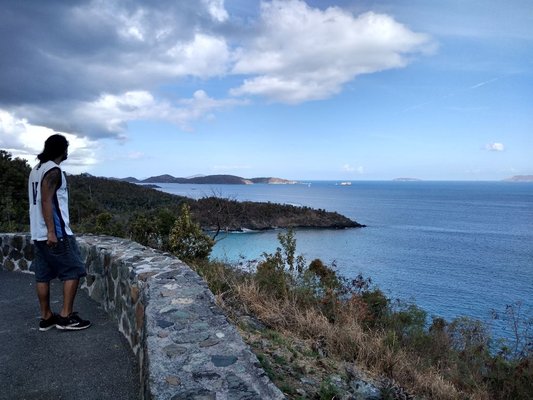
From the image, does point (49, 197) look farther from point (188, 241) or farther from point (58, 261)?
point (188, 241)

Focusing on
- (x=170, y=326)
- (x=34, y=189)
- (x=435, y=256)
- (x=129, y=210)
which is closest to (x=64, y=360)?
(x=170, y=326)

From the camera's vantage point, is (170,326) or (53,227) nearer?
(170,326)

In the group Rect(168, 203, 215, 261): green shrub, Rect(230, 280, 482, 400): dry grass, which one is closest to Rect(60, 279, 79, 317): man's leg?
Rect(230, 280, 482, 400): dry grass

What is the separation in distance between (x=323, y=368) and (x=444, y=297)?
21311 mm

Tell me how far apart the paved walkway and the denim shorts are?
2.03 ft

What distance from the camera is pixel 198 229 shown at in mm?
9406

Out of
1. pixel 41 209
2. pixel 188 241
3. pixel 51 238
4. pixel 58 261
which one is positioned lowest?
pixel 188 241

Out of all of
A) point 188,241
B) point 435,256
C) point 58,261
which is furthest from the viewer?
point 435,256

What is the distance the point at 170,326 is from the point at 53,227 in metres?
1.64

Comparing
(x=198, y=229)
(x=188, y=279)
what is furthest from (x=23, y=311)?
(x=198, y=229)

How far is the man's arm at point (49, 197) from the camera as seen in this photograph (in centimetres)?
377

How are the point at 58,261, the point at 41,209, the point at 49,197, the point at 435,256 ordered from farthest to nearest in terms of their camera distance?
1. the point at 435,256
2. the point at 58,261
3. the point at 41,209
4. the point at 49,197

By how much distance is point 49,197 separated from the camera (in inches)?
149

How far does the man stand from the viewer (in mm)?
3814
